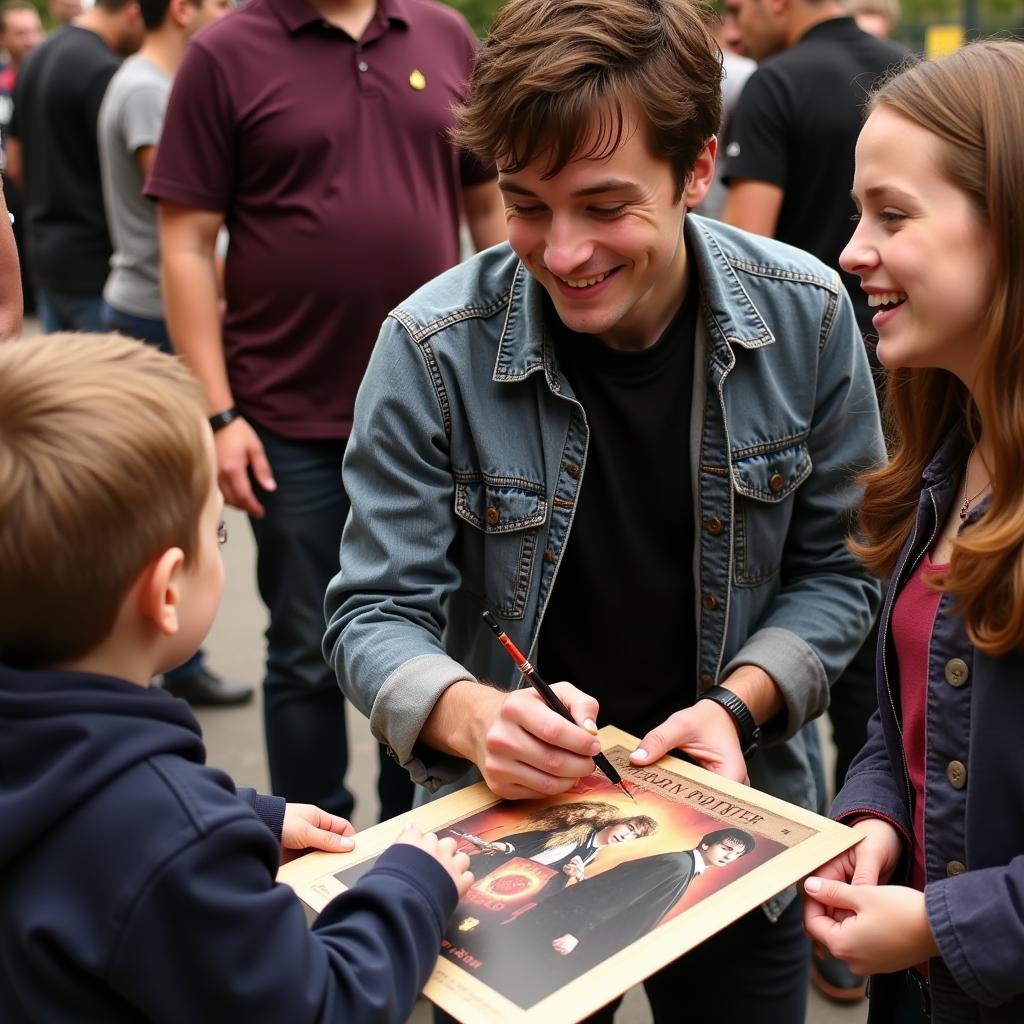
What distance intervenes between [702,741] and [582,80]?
934 millimetres

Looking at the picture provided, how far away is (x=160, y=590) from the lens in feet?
4.00

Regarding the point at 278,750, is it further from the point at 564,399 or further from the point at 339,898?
the point at 339,898

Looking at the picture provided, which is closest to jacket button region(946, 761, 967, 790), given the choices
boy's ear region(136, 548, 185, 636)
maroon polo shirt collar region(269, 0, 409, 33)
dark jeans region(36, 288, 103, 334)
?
boy's ear region(136, 548, 185, 636)

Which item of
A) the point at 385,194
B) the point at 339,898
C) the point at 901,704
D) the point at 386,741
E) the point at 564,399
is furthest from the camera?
the point at 385,194

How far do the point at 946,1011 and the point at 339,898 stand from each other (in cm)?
75

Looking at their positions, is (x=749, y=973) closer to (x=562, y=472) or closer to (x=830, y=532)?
(x=830, y=532)

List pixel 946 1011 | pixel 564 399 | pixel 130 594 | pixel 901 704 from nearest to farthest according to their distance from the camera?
pixel 130 594
pixel 946 1011
pixel 901 704
pixel 564 399

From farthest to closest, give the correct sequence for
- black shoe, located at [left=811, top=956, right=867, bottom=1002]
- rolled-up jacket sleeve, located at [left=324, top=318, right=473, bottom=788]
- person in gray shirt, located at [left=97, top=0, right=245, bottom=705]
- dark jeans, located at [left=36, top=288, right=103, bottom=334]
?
dark jeans, located at [left=36, top=288, right=103, bottom=334] → person in gray shirt, located at [left=97, top=0, right=245, bottom=705] → black shoe, located at [left=811, top=956, right=867, bottom=1002] → rolled-up jacket sleeve, located at [left=324, top=318, right=473, bottom=788]

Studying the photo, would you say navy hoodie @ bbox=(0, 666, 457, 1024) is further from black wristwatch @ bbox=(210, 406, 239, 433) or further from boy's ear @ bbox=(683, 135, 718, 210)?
black wristwatch @ bbox=(210, 406, 239, 433)

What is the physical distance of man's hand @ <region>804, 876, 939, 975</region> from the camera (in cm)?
139

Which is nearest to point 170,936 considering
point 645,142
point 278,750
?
point 645,142

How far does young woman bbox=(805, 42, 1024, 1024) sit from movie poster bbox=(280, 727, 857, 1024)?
0.10 metres

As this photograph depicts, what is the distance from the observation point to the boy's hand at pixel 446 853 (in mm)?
1410

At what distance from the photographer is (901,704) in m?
1.66
